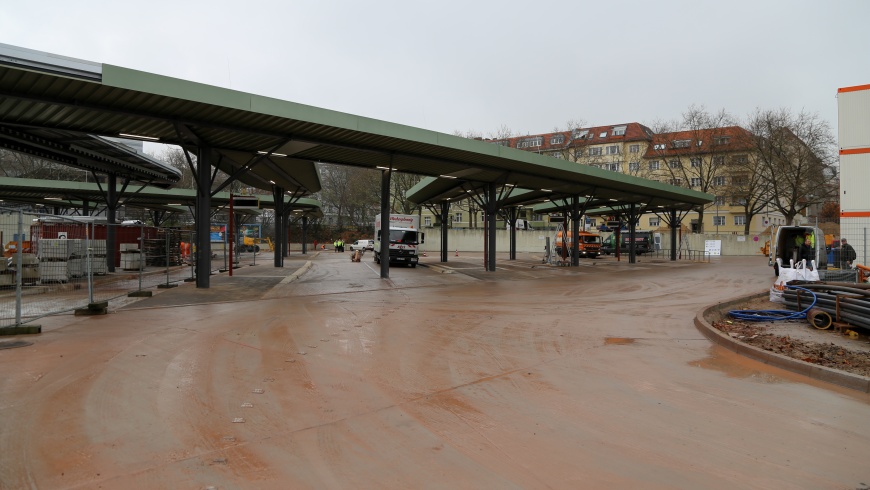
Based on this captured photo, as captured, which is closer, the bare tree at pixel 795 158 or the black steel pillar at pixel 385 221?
the black steel pillar at pixel 385 221

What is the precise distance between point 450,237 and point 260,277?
4020cm

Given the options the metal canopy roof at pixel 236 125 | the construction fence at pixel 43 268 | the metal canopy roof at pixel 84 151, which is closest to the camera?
the construction fence at pixel 43 268

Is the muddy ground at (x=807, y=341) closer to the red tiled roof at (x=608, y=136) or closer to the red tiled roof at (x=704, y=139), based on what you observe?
the red tiled roof at (x=704, y=139)

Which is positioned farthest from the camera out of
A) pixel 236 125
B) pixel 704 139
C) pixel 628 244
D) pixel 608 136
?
pixel 608 136

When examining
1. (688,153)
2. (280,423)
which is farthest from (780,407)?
(688,153)

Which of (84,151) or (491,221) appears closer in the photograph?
(84,151)

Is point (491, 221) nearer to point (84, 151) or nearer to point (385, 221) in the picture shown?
point (385, 221)

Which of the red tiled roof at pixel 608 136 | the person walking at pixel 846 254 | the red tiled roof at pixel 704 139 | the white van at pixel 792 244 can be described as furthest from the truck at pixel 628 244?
the person walking at pixel 846 254

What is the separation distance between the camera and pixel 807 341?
8266 millimetres

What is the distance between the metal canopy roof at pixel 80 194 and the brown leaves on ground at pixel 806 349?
26.9 m

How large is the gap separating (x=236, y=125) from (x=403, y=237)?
16.0 m

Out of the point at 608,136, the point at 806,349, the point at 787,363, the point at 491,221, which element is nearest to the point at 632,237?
the point at 491,221

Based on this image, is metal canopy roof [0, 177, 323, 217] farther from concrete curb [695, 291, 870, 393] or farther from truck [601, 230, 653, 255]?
truck [601, 230, 653, 255]

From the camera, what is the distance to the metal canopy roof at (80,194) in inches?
1129
